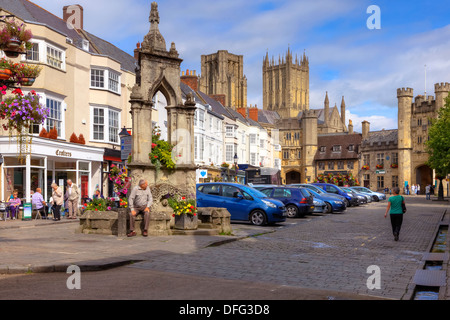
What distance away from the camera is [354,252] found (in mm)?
11008

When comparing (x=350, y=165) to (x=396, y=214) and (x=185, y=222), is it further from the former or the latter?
(x=185, y=222)

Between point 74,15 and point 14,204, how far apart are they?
16.8 meters

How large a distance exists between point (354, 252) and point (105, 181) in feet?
70.1

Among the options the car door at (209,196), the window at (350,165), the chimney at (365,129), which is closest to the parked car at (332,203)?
the car door at (209,196)

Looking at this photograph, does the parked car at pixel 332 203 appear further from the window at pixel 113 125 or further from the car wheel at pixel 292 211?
the window at pixel 113 125

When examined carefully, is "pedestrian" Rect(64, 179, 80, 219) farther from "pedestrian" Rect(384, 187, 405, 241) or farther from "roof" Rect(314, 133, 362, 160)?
"roof" Rect(314, 133, 362, 160)

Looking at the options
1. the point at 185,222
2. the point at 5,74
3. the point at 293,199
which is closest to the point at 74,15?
the point at 293,199

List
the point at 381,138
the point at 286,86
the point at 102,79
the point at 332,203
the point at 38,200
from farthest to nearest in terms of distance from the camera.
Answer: the point at 286,86
the point at 381,138
the point at 102,79
the point at 332,203
the point at 38,200

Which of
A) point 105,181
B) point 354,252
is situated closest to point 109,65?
point 105,181

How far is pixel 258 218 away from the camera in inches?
698
